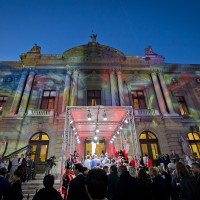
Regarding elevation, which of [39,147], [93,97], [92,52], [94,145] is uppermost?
[92,52]

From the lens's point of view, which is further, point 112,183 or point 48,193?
point 112,183

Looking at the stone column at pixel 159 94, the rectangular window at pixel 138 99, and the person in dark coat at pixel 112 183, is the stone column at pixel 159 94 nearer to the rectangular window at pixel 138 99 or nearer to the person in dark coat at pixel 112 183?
the rectangular window at pixel 138 99

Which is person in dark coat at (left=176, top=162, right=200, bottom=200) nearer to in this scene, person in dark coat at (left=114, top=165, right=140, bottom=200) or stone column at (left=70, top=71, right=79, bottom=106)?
person in dark coat at (left=114, top=165, right=140, bottom=200)

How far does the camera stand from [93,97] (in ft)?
56.3

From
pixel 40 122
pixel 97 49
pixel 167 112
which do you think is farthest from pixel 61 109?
pixel 167 112

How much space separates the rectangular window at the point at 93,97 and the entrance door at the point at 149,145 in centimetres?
673

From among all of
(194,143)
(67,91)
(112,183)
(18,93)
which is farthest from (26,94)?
(194,143)

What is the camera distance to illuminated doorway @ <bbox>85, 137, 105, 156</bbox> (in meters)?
16.4

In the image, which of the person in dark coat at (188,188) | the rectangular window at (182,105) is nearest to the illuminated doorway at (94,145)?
the rectangular window at (182,105)

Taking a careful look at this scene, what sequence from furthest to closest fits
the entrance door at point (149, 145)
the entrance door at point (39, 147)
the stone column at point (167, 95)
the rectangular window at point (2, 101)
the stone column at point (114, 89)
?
the rectangular window at point (2, 101) < the stone column at point (114, 89) < the stone column at point (167, 95) < the entrance door at point (149, 145) < the entrance door at point (39, 147)

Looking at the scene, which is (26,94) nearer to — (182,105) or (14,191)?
(14,191)

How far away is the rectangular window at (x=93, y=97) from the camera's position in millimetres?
16880

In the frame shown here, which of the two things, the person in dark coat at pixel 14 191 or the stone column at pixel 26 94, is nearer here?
the person in dark coat at pixel 14 191

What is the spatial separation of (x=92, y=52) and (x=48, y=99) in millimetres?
8872
